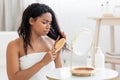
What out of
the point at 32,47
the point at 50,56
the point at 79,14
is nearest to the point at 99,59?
the point at 50,56

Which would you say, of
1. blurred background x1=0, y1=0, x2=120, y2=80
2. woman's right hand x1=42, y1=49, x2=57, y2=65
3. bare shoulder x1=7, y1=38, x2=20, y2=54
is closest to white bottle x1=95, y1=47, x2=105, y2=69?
woman's right hand x1=42, y1=49, x2=57, y2=65

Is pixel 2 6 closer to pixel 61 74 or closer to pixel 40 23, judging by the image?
pixel 40 23

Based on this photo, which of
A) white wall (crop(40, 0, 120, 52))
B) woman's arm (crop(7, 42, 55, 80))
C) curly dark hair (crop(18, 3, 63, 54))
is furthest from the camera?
white wall (crop(40, 0, 120, 52))

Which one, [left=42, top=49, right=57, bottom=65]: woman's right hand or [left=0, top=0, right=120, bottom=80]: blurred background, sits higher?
[left=0, top=0, right=120, bottom=80]: blurred background

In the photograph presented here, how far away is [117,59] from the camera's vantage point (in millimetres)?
2248

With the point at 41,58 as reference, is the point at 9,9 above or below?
above

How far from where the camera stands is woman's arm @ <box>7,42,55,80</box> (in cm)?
129

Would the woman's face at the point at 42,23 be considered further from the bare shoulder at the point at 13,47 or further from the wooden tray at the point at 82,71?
the wooden tray at the point at 82,71

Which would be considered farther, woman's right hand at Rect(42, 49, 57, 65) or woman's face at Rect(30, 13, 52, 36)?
woman's face at Rect(30, 13, 52, 36)

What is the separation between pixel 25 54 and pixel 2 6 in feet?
5.47

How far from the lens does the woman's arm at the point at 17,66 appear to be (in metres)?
1.29

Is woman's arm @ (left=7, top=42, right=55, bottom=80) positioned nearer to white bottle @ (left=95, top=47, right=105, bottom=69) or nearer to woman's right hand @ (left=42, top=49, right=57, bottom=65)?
woman's right hand @ (left=42, top=49, right=57, bottom=65)

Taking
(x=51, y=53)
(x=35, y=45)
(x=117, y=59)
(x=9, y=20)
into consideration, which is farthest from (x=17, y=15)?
(x=51, y=53)

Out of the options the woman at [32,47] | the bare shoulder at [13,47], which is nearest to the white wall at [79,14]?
the woman at [32,47]
